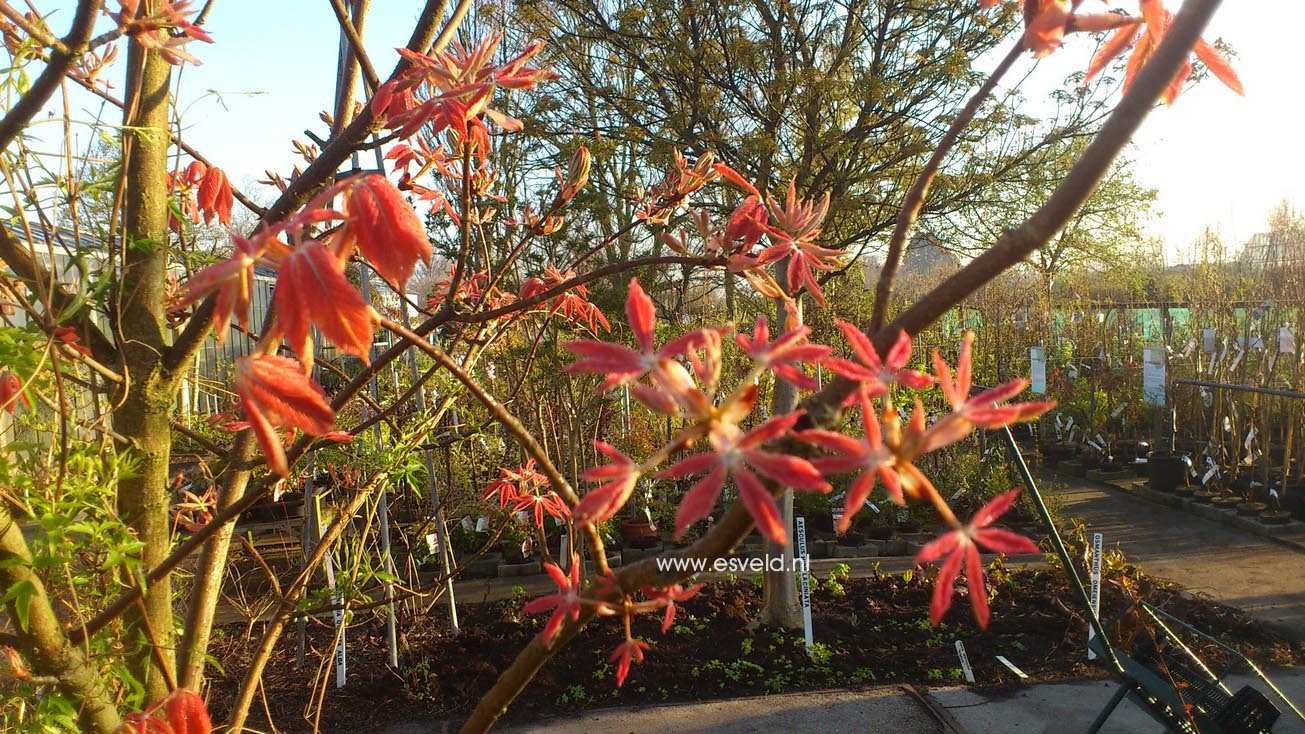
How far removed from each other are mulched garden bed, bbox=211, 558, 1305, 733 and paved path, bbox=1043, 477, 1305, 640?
0.33 m

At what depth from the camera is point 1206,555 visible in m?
4.80

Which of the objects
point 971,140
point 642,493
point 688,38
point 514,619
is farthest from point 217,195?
point 642,493

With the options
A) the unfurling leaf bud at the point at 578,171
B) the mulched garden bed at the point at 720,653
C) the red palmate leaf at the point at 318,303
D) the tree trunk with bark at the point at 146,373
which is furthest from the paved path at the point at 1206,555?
the red palmate leaf at the point at 318,303

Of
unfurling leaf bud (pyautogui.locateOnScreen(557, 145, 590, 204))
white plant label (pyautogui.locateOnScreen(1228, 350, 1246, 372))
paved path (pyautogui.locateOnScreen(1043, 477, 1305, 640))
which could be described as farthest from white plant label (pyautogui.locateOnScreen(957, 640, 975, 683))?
white plant label (pyautogui.locateOnScreen(1228, 350, 1246, 372))

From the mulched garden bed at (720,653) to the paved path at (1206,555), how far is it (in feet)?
1.09

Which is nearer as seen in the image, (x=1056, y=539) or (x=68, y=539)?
(x=68, y=539)

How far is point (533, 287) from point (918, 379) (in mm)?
1375

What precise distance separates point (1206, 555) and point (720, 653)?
3.28 meters

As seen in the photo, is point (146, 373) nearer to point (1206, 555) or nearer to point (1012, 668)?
point (1012, 668)

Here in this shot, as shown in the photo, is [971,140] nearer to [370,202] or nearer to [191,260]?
[191,260]

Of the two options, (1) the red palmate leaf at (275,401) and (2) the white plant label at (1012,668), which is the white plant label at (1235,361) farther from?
(1) the red palmate leaf at (275,401)

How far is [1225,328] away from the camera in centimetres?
661

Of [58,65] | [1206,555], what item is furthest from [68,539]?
[1206,555]

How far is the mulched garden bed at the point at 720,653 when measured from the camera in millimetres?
3156
